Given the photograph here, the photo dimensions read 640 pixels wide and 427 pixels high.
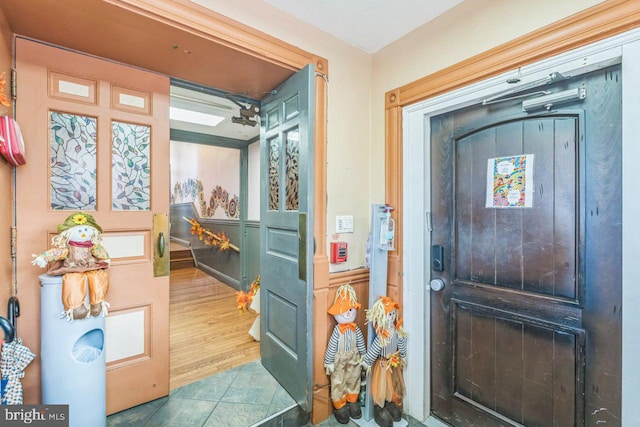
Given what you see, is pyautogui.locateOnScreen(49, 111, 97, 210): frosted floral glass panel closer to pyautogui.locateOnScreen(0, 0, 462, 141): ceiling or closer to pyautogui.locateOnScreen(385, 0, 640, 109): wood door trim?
pyautogui.locateOnScreen(0, 0, 462, 141): ceiling

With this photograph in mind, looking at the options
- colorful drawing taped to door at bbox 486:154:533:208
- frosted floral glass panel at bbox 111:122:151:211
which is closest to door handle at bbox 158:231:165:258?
frosted floral glass panel at bbox 111:122:151:211

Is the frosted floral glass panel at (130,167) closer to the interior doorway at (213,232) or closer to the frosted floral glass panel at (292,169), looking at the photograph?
the interior doorway at (213,232)

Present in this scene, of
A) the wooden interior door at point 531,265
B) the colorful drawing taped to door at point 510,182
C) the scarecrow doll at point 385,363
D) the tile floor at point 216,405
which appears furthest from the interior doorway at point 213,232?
the colorful drawing taped to door at point 510,182

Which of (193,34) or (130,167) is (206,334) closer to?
(130,167)

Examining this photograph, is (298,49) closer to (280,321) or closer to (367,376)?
(280,321)

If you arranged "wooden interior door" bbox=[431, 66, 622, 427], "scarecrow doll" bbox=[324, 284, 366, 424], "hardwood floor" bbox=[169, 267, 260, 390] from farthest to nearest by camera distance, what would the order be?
"hardwood floor" bbox=[169, 267, 260, 390] < "scarecrow doll" bbox=[324, 284, 366, 424] < "wooden interior door" bbox=[431, 66, 622, 427]

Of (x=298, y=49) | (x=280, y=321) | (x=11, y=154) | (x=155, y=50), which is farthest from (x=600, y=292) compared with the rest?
(x=11, y=154)

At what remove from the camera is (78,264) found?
4.42ft

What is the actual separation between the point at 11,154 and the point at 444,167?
2.22 m

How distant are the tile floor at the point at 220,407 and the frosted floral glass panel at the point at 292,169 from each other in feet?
4.09

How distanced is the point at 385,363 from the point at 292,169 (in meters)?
1.36

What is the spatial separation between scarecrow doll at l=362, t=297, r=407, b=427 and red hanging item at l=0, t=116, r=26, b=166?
1955mm

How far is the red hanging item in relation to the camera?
115 cm

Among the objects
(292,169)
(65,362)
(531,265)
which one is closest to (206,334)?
(65,362)
